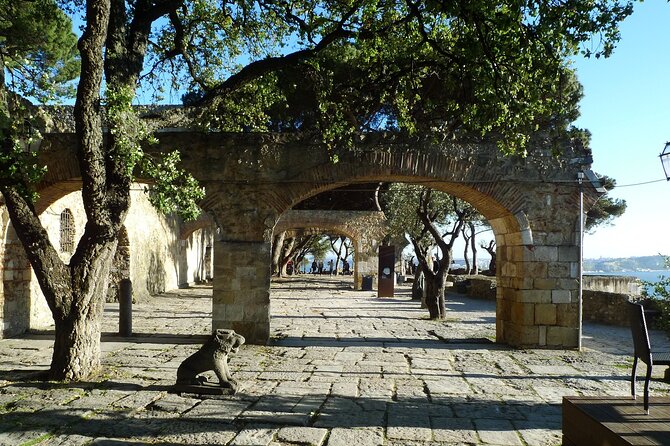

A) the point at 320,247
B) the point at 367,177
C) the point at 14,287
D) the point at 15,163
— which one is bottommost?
the point at 14,287

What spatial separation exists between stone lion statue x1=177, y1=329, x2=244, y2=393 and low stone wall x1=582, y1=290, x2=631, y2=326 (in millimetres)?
11114

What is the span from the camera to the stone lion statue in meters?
5.96

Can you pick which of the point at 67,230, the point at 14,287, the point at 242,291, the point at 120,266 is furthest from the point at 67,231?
the point at 242,291

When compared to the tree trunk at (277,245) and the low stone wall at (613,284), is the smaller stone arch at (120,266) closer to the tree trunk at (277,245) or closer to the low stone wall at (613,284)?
the tree trunk at (277,245)

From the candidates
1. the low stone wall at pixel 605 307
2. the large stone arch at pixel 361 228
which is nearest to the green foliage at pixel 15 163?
the low stone wall at pixel 605 307

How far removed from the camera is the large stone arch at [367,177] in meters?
9.00

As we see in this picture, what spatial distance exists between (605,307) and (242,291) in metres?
10.0

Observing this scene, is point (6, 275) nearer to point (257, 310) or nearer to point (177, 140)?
point (177, 140)

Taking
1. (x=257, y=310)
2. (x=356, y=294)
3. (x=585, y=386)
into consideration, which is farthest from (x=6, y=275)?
(x=356, y=294)

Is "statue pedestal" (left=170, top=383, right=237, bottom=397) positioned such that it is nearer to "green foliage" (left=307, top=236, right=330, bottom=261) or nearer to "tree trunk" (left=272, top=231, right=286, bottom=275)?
"tree trunk" (left=272, top=231, right=286, bottom=275)

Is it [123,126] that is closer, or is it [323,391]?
[323,391]

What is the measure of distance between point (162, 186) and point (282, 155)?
9.44 feet

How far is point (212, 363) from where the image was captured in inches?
235

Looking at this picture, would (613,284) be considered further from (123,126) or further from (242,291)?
(123,126)
